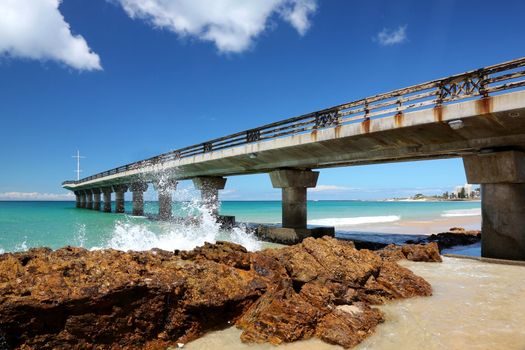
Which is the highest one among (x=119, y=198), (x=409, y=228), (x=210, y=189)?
(x=210, y=189)

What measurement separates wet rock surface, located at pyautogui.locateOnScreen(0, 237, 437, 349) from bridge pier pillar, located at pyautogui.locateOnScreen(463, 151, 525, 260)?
6.39 m

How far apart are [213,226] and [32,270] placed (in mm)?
19138

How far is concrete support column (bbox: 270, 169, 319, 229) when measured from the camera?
59.4ft

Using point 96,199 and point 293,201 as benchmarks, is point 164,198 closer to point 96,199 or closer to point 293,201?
point 293,201

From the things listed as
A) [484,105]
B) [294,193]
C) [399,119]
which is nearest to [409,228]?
[294,193]

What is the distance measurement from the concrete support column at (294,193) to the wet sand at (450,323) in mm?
10803

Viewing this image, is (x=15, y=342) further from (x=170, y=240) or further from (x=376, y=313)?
(x=170, y=240)

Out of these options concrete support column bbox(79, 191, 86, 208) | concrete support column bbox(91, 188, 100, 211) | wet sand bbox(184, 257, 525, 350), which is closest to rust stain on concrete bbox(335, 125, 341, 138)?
wet sand bbox(184, 257, 525, 350)

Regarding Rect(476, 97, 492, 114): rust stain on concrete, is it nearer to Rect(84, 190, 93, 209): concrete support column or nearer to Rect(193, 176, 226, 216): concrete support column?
Rect(193, 176, 226, 216): concrete support column

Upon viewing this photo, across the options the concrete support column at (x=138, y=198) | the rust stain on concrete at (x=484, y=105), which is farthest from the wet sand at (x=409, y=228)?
the concrete support column at (x=138, y=198)

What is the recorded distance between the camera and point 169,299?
182 inches

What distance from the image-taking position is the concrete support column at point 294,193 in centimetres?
1809

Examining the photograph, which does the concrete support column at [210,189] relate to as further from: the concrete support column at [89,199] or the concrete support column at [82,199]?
the concrete support column at [82,199]

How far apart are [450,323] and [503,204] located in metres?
7.54
